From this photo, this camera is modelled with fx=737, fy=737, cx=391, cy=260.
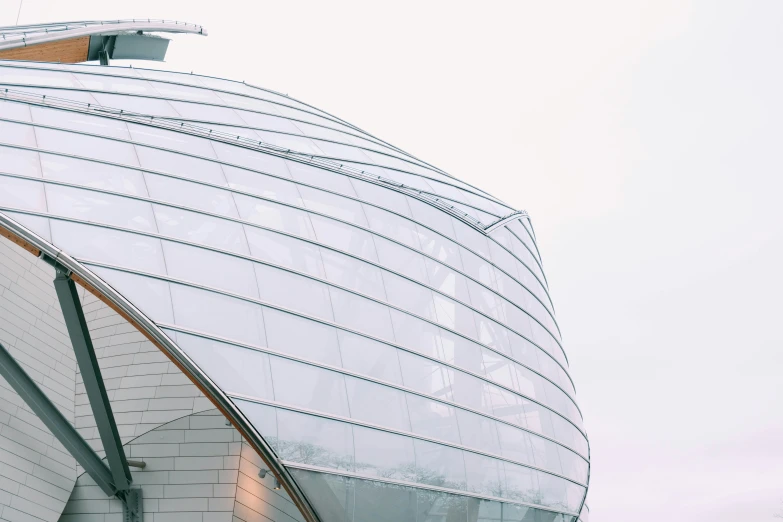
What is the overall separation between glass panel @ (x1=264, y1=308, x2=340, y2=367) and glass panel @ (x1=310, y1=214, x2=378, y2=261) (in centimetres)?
268

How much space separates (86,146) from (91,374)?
14.3ft

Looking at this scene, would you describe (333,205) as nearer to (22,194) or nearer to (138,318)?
(138,318)

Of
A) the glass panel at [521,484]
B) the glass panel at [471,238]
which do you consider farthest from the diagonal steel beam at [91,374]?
the glass panel at [471,238]

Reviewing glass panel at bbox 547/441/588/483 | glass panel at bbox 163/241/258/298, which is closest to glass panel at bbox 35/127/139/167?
glass panel at bbox 163/241/258/298

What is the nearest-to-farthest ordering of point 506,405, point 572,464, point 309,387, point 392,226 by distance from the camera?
point 309,387, point 506,405, point 392,226, point 572,464

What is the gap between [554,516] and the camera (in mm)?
18828

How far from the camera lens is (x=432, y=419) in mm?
15336

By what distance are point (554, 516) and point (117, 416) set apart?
1137cm

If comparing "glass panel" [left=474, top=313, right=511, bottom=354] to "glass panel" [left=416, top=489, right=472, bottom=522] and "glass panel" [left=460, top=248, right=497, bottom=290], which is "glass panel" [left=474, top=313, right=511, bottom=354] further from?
"glass panel" [left=416, top=489, right=472, bottom=522]

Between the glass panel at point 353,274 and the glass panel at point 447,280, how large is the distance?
2205 mm

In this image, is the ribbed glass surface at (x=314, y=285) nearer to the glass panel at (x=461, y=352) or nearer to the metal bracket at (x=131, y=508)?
the glass panel at (x=461, y=352)

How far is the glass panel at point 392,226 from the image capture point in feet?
59.8

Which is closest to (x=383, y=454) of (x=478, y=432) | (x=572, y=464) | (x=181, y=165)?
(x=478, y=432)

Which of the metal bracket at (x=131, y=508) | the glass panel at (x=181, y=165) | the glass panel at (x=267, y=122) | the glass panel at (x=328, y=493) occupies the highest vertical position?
the glass panel at (x=267, y=122)
